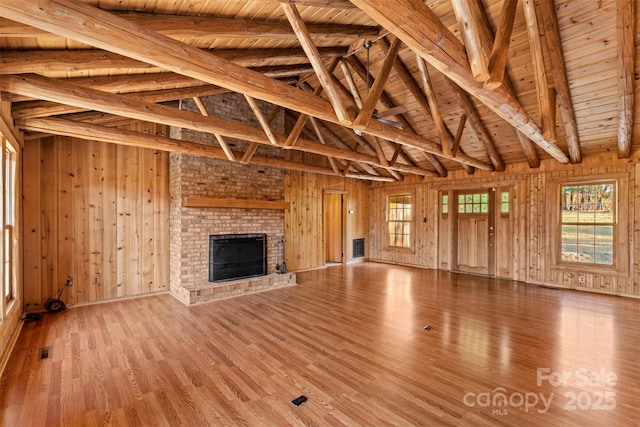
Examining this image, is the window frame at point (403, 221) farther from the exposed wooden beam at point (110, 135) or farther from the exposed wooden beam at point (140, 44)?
the exposed wooden beam at point (140, 44)

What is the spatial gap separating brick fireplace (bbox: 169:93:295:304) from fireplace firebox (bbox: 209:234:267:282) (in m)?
0.11

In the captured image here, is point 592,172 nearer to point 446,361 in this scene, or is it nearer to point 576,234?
point 576,234

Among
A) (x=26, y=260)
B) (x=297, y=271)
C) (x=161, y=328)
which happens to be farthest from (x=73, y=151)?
(x=297, y=271)

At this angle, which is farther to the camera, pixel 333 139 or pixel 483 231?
pixel 483 231

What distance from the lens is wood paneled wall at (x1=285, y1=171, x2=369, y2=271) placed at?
7496 mm

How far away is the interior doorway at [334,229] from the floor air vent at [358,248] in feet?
1.75

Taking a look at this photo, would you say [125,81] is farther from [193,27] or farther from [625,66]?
[625,66]

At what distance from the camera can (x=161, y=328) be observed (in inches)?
149

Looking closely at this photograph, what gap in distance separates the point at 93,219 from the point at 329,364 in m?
4.66

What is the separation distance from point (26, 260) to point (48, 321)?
107cm

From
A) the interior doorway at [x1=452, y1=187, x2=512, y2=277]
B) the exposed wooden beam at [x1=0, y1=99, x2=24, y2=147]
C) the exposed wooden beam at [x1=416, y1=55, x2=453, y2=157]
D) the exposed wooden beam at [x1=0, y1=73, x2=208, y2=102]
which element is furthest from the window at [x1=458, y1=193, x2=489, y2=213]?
the exposed wooden beam at [x1=0, y1=99, x2=24, y2=147]

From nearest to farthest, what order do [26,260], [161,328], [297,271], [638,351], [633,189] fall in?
[638,351]
[161,328]
[26,260]
[633,189]
[297,271]

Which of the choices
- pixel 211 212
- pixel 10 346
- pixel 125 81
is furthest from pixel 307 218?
pixel 10 346

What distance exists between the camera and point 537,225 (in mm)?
6391
